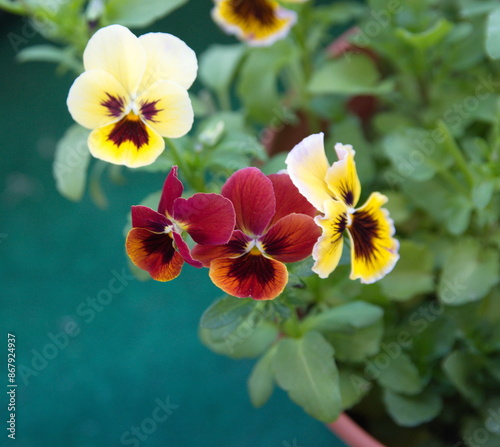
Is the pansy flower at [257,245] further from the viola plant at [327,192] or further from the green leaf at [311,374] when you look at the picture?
the green leaf at [311,374]

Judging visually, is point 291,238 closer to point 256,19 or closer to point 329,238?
point 329,238

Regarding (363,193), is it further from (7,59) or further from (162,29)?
(7,59)

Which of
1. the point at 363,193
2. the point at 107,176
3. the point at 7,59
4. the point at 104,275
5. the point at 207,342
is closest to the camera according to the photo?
the point at 207,342

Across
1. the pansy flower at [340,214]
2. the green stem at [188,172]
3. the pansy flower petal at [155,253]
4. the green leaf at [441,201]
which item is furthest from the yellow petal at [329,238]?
the green leaf at [441,201]

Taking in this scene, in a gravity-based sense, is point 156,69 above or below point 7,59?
above

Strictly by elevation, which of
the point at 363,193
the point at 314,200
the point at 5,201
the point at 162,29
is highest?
the point at 314,200

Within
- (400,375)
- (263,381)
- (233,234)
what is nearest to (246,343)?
(263,381)

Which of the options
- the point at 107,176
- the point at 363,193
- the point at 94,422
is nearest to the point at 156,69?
the point at 363,193
